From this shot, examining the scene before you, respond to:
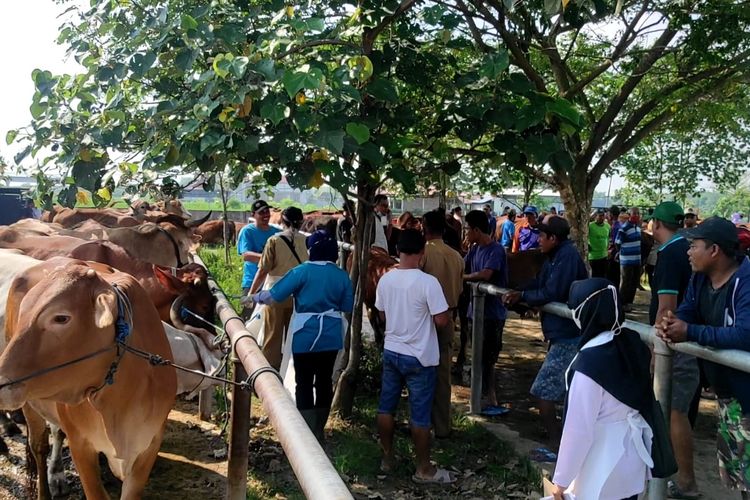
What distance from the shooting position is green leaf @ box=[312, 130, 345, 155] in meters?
3.91

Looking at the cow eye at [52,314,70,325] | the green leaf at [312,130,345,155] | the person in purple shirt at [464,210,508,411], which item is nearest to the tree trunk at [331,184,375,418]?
the person in purple shirt at [464,210,508,411]

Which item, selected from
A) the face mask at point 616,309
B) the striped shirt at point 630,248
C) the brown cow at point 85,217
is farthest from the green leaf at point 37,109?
the striped shirt at point 630,248

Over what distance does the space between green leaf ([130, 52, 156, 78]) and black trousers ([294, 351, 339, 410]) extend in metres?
2.59

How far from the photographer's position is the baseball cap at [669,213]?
532 centimetres

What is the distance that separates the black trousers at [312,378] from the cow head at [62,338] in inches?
96.1

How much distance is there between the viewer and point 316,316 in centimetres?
556

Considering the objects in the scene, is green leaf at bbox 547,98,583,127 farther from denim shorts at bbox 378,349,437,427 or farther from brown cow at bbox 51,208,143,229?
brown cow at bbox 51,208,143,229

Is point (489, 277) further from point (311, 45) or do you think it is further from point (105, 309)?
point (105, 309)

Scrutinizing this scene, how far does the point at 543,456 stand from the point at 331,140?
3.10 metres

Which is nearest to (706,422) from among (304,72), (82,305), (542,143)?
(542,143)

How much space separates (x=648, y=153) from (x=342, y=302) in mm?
20923

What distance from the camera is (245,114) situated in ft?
13.3

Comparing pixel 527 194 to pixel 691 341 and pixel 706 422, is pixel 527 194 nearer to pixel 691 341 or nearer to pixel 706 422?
pixel 706 422

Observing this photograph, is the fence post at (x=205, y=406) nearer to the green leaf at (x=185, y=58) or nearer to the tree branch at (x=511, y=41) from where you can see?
the green leaf at (x=185, y=58)
